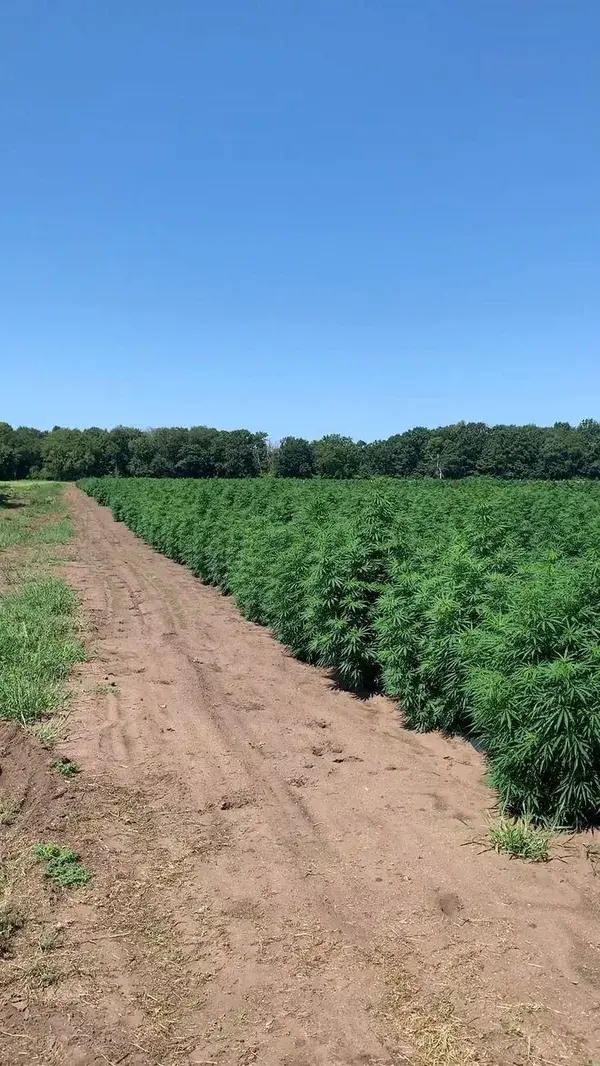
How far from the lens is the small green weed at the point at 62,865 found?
13.2 ft

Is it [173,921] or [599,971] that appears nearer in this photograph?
[599,971]

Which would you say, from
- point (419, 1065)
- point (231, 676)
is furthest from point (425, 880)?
point (231, 676)

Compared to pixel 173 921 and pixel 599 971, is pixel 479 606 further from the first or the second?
pixel 173 921

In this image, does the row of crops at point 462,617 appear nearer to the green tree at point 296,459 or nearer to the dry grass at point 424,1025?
the dry grass at point 424,1025

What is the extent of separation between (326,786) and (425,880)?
148 centimetres

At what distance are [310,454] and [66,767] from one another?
79097 mm

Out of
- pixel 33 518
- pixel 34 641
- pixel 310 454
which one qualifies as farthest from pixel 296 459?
pixel 34 641

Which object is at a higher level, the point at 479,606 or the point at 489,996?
the point at 479,606

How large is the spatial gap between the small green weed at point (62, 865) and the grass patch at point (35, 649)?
231 cm

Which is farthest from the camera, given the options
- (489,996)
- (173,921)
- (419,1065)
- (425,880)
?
(425,880)

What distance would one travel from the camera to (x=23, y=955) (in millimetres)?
3381

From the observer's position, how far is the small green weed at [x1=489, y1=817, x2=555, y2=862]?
14.0 feet

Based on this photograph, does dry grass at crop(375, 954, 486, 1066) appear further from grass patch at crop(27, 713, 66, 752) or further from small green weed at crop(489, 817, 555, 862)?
grass patch at crop(27, 713, 66, 752)

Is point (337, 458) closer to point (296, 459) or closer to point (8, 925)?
point (296, 459)
